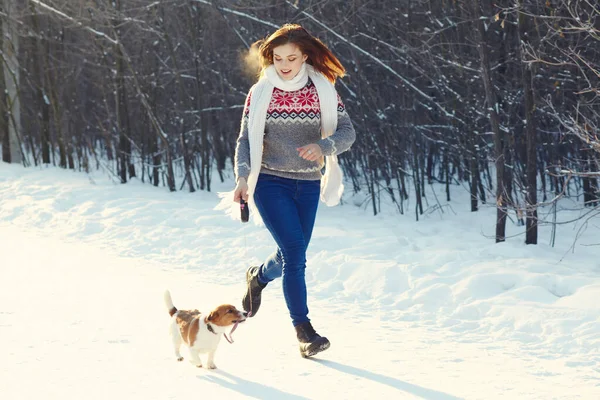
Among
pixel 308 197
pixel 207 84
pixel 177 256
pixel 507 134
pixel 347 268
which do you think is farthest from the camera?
pixel 207 84

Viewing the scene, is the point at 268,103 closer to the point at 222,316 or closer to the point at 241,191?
the point at 241,191

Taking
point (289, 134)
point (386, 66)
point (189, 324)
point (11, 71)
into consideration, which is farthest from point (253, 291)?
point (11, 71)

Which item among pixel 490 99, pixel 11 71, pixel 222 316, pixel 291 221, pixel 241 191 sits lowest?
pixel 222 316

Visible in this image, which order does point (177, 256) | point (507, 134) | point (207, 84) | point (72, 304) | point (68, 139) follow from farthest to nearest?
point (68, 139) → point (207, 84) → point (507, 134) → point (177, 256) → point (72, 304)

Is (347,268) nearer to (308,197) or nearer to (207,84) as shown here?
(308,197)

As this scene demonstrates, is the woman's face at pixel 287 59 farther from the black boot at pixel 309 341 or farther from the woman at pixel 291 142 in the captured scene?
the black boot at pixel 309 341

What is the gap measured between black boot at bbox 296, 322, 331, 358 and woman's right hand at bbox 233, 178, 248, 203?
2.80ft

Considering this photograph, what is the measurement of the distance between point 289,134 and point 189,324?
1277 millimetres

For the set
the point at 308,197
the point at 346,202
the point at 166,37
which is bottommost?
the point at 346,202

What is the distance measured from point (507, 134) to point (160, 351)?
20.6 feet

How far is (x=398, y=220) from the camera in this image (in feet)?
34.7

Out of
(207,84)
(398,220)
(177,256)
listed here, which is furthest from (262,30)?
(177,256)

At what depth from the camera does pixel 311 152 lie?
4480 mm

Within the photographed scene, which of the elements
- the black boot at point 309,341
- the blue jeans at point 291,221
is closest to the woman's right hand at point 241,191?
the blue jeans at point 291,221
